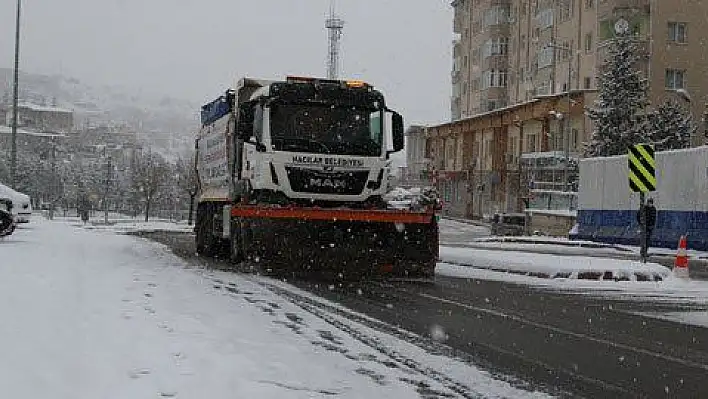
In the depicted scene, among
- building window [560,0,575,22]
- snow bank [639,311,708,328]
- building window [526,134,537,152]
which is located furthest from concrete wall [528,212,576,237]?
snow bank [639,311,708,328]

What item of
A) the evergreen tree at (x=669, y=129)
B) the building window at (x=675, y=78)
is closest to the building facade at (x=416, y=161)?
the building window at (x=675, y=78)

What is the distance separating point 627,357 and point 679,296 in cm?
697

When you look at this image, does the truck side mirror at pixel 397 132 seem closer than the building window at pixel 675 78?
Yes

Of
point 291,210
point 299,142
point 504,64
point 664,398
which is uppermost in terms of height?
point 504,64

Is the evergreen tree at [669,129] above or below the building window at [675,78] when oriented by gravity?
below

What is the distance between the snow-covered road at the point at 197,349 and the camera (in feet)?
19.8

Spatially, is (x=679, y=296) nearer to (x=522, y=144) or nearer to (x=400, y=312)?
(x=400, y=312)

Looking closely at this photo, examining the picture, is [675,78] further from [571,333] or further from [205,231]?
[571,333]

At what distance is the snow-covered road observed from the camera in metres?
6.03

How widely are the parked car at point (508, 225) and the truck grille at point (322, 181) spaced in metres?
30.2

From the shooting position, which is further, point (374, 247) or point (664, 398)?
point (374, 247)

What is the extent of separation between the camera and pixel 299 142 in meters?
16.2

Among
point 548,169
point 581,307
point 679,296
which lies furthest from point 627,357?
point 548,169

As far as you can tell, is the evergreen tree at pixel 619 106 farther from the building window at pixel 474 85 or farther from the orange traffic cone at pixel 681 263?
the building window at pixel 474 85
